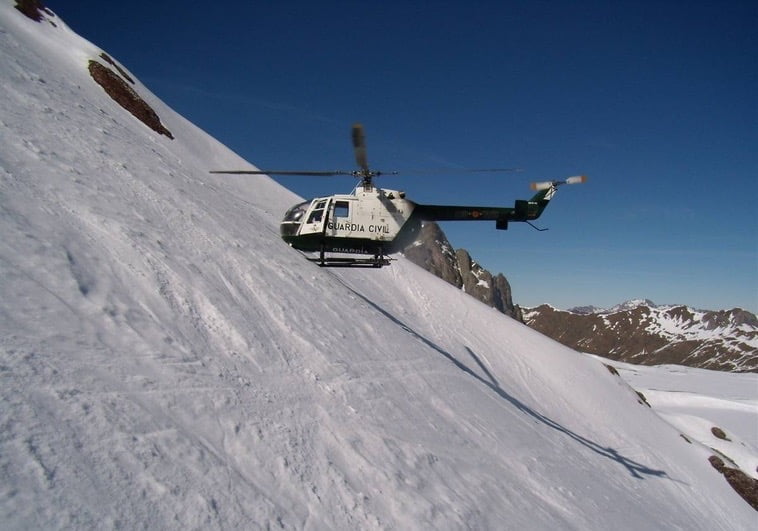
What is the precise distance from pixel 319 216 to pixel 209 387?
9715mm

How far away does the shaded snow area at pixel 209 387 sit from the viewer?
202 inches

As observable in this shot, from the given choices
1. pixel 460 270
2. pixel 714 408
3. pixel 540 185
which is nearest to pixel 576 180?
pixel 540 185

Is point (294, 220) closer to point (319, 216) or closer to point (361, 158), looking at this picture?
point (319, 216)

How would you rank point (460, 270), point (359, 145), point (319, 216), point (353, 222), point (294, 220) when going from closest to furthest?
point (359, 145) → point (319, 216) → point (353, 222) → point (294, 220) → point (460, 270)

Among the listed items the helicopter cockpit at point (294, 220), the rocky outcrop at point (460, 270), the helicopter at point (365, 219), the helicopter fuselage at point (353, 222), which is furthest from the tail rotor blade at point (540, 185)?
the rocky outcrop at point (460, 270)

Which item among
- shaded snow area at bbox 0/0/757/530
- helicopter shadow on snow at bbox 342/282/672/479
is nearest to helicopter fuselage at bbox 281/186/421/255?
shaded snow area at bbox 0/0/757/530

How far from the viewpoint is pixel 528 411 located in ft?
61.7

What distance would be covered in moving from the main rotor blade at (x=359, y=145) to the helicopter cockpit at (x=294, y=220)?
347 cm

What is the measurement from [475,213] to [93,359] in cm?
1402

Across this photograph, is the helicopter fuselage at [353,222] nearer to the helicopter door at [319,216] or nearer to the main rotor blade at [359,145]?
the helicopter door at [319,216]

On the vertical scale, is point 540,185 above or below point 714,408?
above

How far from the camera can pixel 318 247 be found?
53.6 ft

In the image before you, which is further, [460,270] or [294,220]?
[460,270]

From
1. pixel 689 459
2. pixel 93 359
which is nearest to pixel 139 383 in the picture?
pixel 93 359
